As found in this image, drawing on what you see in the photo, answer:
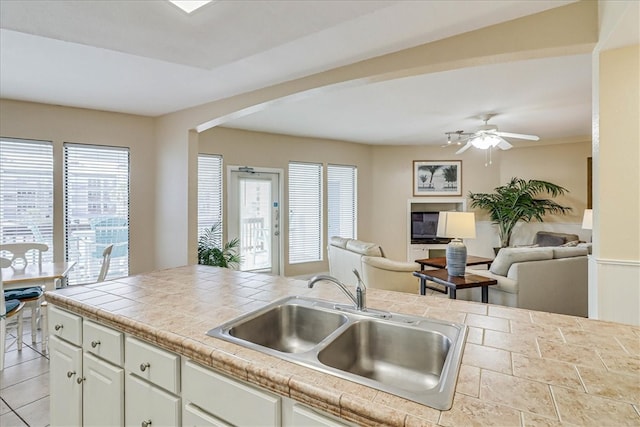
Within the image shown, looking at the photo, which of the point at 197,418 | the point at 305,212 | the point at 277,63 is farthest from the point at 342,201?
the point at 197,418

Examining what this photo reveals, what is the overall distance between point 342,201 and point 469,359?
18.5 feet

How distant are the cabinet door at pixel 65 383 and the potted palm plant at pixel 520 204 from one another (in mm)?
6686

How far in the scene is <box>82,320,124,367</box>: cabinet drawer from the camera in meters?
1.54

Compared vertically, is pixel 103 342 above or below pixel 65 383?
above

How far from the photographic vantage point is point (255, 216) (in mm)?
5738

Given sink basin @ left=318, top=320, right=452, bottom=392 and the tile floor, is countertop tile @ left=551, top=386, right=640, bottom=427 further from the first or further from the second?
the tile floor

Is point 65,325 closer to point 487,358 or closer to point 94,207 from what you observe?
point 487,358

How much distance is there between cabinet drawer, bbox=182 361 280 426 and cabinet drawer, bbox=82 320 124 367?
468mm

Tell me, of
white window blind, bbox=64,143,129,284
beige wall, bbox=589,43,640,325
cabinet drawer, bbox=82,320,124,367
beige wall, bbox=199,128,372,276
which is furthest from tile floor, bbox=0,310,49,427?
beige wall, bbox=589,43,640,325

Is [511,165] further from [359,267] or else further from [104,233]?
[104,233]

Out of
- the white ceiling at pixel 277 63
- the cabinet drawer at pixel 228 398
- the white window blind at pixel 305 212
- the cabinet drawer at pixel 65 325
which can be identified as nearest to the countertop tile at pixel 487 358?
the cabinet drawer at pixel 228 398

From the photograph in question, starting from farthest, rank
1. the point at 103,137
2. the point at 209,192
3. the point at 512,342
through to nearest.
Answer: the point at 209,192, the point at 103,137, the point at 512,342

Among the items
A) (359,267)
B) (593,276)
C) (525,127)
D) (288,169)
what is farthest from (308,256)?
(593,276)

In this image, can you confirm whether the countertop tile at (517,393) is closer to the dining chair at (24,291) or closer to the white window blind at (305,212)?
the dining chair at (24,291)
